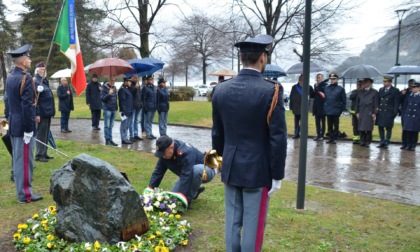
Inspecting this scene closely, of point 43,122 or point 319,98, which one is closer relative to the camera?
point 43,122

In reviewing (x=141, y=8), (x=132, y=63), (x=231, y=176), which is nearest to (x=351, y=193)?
(x=231, y=176)

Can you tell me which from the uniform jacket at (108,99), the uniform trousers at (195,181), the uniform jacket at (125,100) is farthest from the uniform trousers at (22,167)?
the uniform jacket at (108,99)

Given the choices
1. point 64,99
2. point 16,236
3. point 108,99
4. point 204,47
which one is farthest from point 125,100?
point 204,47

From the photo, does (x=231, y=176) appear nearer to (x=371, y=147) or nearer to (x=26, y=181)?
(x=26, y=181)

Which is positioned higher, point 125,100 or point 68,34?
point 68,34

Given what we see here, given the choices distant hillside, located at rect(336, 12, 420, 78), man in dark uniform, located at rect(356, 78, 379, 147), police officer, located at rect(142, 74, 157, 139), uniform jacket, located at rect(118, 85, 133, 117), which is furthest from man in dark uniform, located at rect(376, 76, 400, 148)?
uniform jacket, located at rect(118, 85, 133, 117)

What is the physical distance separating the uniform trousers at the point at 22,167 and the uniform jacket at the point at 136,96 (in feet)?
22.0

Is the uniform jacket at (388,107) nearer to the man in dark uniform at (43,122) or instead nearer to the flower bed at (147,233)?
the flower bed at (147,233)

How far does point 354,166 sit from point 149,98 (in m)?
6.47

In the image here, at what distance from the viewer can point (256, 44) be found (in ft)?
10.8

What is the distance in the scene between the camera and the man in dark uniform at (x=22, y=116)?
5.71 meters

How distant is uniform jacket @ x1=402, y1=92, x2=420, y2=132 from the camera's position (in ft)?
36.8

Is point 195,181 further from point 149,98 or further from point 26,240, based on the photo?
point 149,98

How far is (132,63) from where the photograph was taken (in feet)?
45.4
